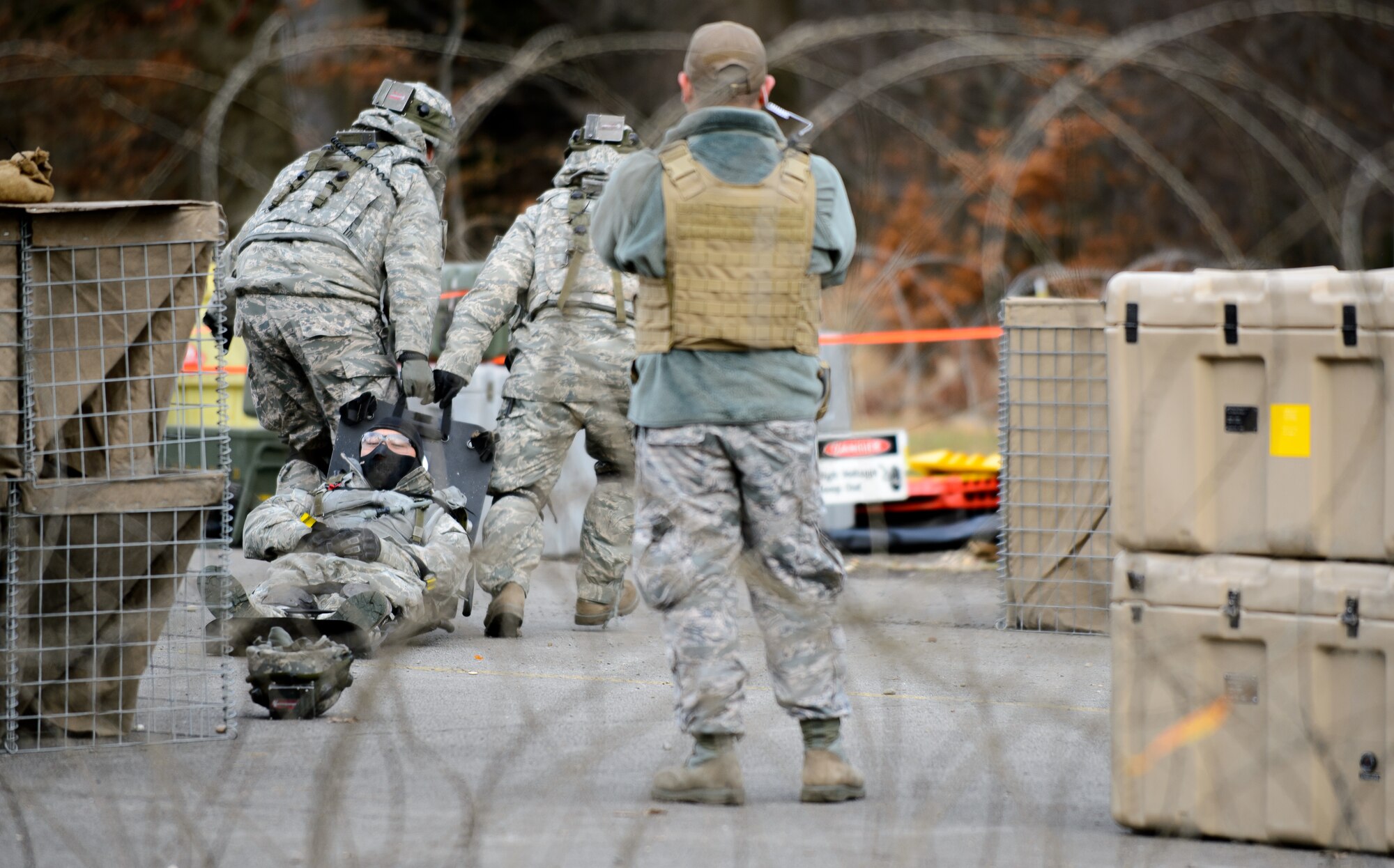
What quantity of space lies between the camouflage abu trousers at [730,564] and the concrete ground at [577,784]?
0.66 feet

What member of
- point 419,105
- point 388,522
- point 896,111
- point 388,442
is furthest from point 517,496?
point 896,111

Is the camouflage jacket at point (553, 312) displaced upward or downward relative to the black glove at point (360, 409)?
upward

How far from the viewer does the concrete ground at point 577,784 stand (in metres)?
3.18

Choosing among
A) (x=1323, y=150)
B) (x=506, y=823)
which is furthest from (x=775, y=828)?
(x=1323, y=150)

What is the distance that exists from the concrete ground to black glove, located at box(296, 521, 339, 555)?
1.27 feet

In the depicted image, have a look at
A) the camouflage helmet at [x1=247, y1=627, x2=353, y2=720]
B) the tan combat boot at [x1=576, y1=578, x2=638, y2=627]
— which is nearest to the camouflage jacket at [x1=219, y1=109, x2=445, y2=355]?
the tan combat boot at [x1=576, y1=578, x2=638, y2=627]

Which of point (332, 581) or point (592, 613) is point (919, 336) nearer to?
point (592, 613)

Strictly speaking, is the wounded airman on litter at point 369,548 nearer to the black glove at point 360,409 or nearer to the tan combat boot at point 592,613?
the black glove at point 360,409

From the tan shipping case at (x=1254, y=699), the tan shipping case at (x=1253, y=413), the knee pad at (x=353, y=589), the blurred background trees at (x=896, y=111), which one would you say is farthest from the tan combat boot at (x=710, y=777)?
the blurred background trees at (x=896, y=111)

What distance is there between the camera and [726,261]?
11.8 feet

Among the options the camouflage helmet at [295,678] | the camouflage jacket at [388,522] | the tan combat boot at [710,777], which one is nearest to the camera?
the tan combat boot at [710,777]

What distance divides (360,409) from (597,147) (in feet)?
4.19

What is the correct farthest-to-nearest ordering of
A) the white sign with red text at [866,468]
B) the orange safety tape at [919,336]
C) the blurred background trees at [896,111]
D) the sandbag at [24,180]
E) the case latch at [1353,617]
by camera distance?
the blurred background trees at [896,111] < the orange safety tape at [919,336] < the white sign with red text at [866,468] < the sandbag at [24,180] < the case latch at [1353,617]

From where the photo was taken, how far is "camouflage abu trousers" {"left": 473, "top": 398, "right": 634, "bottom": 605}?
594 cm
